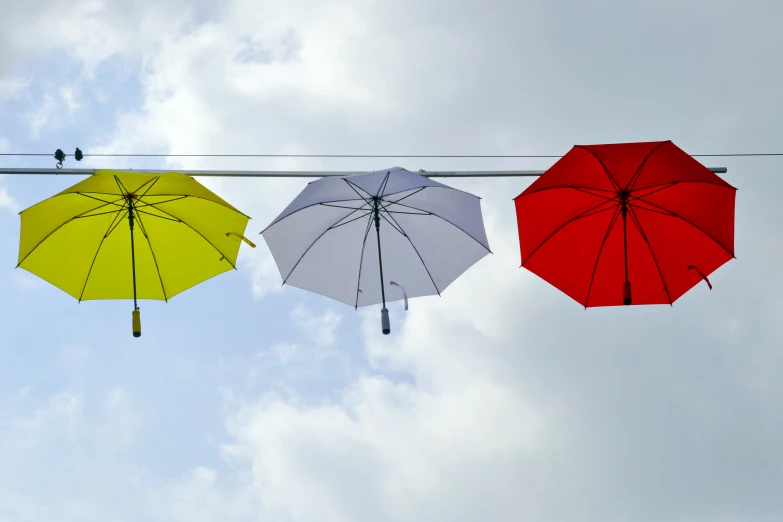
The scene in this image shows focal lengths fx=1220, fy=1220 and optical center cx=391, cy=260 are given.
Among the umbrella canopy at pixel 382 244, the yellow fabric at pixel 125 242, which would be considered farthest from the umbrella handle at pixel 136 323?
the umbrella canopy at pixel 382 244

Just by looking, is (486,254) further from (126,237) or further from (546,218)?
(126,237)

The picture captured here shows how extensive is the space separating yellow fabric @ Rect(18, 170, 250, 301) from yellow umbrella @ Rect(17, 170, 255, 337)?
12 mm

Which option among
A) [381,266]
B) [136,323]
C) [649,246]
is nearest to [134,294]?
[136,323]

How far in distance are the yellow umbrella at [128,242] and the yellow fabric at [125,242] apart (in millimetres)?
12

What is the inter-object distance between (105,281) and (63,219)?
3.04 feet

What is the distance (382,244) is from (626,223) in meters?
3.00

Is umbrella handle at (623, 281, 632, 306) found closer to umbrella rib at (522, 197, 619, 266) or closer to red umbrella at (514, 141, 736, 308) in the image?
red umbrella at (514, 141, 736, 308)

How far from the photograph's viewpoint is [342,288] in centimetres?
1512

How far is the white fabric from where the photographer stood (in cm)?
1487

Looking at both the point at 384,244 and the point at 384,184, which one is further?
the point at 384,244

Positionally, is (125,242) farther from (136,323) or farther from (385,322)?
(385,322)

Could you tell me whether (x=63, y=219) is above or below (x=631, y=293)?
above

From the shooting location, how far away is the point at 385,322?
13711mm

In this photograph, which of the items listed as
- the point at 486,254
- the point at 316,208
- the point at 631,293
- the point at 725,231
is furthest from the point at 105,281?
the point at 725,231
